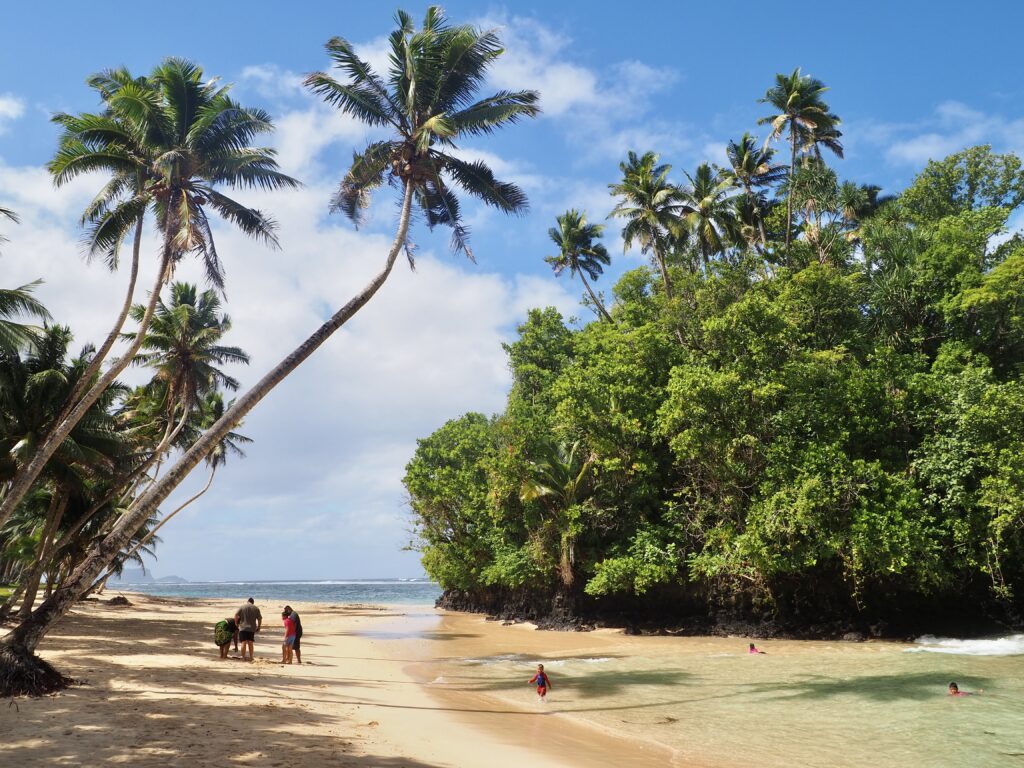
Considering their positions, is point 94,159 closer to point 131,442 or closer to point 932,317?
point 131,442

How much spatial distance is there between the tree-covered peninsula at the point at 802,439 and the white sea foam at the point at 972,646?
1.33 meters

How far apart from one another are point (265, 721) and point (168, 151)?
1441cm

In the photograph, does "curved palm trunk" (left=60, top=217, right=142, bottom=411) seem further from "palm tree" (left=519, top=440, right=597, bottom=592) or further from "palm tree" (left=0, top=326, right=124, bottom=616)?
"palm tree" (left=519, top=440, right=597, bottom=592)

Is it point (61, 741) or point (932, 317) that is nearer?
point (61, 741)

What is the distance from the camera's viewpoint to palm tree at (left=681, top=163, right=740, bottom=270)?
37.1 meters

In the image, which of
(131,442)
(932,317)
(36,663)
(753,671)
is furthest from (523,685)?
(932,317)

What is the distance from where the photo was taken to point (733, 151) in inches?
1555

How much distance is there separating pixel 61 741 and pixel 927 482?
2442 cm

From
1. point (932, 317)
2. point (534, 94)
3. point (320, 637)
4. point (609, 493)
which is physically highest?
point (534, 94)

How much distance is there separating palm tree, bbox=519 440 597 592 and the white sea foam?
13.1 m

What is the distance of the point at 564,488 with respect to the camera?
97.2 feet

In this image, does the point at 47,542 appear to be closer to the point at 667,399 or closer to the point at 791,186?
the point at 667,399

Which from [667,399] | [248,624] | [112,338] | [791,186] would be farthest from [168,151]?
[791,186]

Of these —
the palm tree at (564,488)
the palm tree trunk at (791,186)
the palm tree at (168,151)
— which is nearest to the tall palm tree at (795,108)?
the palm tree trunk at (791,186)
